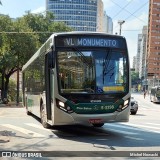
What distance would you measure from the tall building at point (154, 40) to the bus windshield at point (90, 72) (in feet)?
232

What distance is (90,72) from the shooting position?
12195 millimetres

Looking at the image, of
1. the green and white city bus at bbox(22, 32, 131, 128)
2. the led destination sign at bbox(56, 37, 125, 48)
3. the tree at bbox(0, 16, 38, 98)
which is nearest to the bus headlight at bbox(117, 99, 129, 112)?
the green and white city bus at bbox(22, 32, 131, 128)

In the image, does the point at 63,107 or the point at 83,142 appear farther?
the point at 63,107

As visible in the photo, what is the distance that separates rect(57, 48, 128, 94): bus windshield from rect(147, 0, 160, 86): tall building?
232 feet

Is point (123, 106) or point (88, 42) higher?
point (88, 42)

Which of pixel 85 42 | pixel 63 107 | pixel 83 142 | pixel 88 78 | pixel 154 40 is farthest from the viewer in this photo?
pixel 154 40

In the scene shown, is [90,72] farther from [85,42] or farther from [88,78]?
[85,42]

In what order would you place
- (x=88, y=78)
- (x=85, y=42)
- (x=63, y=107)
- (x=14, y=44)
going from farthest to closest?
(x=14, y=44) → (x=85, y=42) → (x=88, y=78) → (x=63, y=107)

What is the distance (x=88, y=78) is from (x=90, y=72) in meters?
0.20

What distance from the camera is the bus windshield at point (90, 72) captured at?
12.1 metres

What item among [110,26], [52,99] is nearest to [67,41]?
[52,99]

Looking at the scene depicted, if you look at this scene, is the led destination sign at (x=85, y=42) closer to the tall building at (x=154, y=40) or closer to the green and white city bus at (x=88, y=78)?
the green and white city bus at (x=88, y=78)

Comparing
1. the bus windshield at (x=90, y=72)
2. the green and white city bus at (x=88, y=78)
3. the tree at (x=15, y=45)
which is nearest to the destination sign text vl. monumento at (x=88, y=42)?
the green and white city bus at (x=88, y=78)

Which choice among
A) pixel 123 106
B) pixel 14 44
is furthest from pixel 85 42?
pixel 14 44
